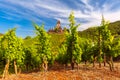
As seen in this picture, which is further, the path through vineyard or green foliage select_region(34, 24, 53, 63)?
green foliage select_region(34, 24, 53, 63)

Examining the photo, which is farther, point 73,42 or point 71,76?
point 73,42

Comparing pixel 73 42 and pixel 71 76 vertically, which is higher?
pixel 73 42

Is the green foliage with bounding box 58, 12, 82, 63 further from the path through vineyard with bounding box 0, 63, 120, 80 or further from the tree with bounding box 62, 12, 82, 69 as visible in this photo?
the path through vineyard with bounding box 0, 63, 120, 80

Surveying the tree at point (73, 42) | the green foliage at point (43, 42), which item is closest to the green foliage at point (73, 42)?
the tree at point (73, 42)

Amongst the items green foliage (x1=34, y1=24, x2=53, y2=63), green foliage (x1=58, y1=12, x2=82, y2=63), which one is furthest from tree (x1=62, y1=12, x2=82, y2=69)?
green foliage (x1=34, y1=24, x2=53, y2=63)

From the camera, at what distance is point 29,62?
9294 centimetres

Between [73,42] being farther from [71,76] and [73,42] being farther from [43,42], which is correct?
[71,76]

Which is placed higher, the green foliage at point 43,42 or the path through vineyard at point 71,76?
the green foliage at point 43,42

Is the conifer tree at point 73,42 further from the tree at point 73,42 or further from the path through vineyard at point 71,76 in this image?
the path through vineyard at point 71,76

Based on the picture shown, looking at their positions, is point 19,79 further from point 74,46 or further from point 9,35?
point 74,46

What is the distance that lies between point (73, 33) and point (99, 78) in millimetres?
19883

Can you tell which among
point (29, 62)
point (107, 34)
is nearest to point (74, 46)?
point (107, 34)

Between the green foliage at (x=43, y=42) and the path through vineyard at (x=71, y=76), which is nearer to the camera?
the path through vineyard at (x=71, y=76)

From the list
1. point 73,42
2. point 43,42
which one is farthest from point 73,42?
point 43,42
